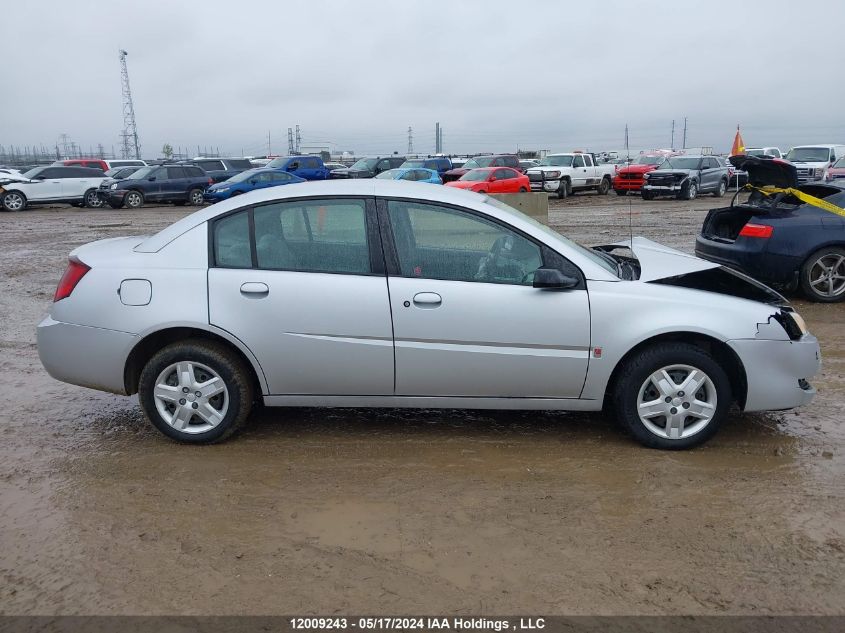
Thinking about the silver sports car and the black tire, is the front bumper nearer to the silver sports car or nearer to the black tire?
the silver sports car

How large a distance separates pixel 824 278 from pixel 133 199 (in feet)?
78.0

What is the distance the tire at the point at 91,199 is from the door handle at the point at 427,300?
25.8 metres

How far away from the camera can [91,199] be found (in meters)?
27.1

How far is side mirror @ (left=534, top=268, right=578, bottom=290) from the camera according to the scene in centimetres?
445

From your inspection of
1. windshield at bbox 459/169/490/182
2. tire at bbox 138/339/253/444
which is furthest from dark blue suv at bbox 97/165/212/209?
tire at bbox 138/339/253/444

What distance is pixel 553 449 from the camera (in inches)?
184

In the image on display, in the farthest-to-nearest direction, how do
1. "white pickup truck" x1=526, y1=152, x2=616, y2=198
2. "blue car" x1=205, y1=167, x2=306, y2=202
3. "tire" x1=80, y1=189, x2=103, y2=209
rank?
"white pickup truck" x1=526, y1=152, x2=616, y2=198, "tire" x1=80, y1=189, x2=103, y2=209, "blue car" x1=205, y1=167, x2=306, y2=202

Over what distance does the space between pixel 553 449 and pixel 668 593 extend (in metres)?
1.55

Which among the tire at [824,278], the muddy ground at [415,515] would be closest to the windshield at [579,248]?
the muddy ground at [415,515]

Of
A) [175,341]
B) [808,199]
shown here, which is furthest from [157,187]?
[175,341]

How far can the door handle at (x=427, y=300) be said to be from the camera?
14.8 ft
